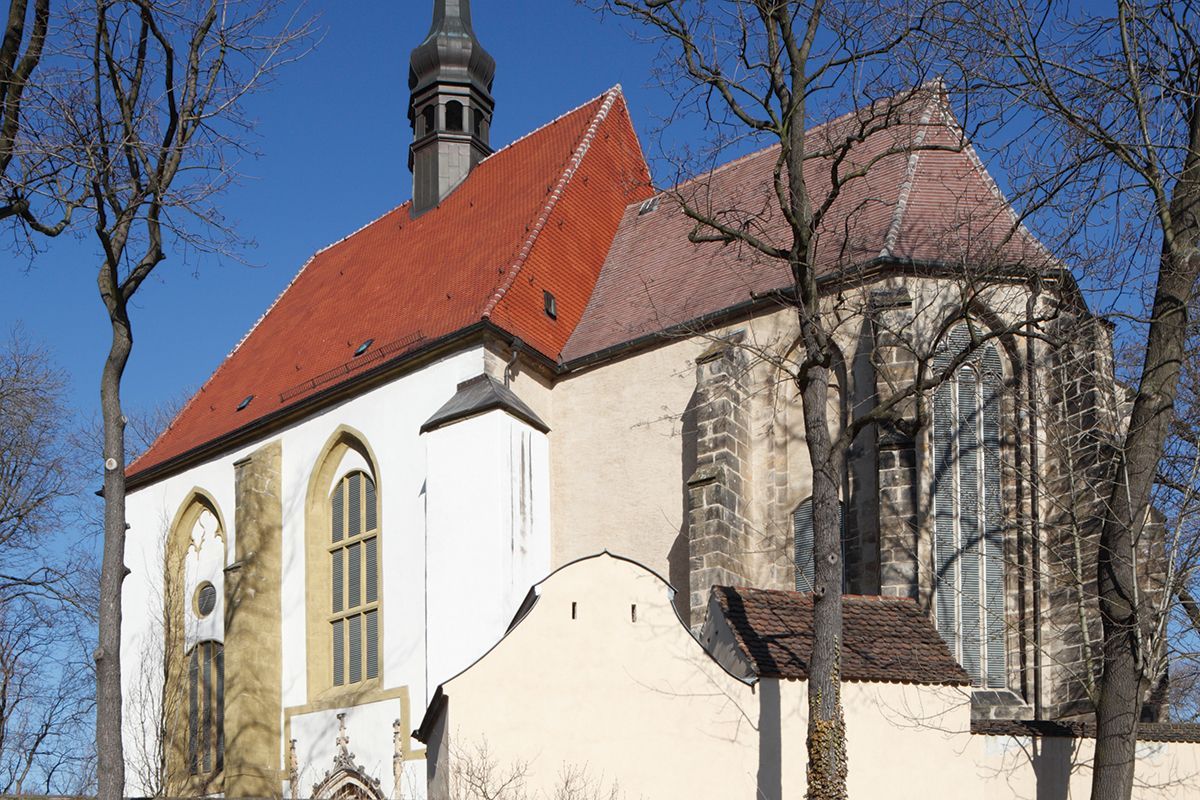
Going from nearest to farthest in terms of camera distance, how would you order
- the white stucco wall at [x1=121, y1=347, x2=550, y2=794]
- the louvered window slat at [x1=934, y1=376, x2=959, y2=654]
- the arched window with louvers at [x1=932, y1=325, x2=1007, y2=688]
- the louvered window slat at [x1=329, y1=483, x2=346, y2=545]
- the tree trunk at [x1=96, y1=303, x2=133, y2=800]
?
1. the tree trunk at [x1=96, y1=303, x2=133, y2=800]
2. the louvered window slat at [x1=934, y1=376, x2=959, y2=654]
3. the arched window with louvers at [x1=932, y1=325, x2=1007, y2=688]
4. the white stucco wall at [x1=121, y1=347, x2=550, y2=794]
5. the louvered window slat at [x1=329, y1=483, x2=346, y2=545]

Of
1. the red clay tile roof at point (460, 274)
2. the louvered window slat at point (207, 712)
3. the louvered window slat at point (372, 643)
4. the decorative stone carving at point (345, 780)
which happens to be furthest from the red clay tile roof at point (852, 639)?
the louvered window slat at point (207, 712)

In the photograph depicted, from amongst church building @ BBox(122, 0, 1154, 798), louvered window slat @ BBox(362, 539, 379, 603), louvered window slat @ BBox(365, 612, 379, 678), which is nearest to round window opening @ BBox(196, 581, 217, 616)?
church building @ BBox(122, 0, 1154, 798)

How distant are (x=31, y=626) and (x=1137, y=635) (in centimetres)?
1832

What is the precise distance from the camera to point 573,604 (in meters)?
11.1

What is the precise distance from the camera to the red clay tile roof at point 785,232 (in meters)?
16.1

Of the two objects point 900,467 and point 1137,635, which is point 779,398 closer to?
point 900,467

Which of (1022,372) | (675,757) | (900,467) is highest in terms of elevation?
(1022,372)

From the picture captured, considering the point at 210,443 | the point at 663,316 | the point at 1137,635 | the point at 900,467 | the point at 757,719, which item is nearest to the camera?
the point at 1137,635

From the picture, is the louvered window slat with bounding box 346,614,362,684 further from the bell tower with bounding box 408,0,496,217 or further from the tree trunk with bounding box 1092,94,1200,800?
the tree trunk with bounding box 1092,94,1200,800

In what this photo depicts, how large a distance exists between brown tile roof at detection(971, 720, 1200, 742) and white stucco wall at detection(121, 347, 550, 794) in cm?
655

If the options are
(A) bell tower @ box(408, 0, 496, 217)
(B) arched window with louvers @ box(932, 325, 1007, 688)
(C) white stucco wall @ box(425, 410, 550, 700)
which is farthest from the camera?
(A) bell tower @ box(408, 0, 496, 217)

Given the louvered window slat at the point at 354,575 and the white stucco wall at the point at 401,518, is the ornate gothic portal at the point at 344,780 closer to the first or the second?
the white stucco wall at the point at 401,518

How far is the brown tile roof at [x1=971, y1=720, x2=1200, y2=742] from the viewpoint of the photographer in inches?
443

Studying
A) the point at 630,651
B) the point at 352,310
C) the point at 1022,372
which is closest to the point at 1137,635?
the point at 630,651
